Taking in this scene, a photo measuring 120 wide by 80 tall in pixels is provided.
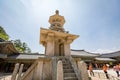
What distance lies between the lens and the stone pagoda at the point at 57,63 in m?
6.41

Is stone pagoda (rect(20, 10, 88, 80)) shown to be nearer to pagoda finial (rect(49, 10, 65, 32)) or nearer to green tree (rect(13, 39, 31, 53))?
pagoda finial (rect(49, 10, 65, 32))

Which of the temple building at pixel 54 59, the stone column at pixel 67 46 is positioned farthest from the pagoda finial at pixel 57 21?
the stone column at pixel 67 46

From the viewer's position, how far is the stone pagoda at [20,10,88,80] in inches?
252

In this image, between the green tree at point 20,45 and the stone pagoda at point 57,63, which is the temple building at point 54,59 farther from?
the green tree at point 20,45

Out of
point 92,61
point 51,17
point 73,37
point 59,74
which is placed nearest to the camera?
point 59,74

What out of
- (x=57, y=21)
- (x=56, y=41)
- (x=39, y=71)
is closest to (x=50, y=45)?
(x=56, y=41)

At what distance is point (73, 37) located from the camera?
11.4 metres

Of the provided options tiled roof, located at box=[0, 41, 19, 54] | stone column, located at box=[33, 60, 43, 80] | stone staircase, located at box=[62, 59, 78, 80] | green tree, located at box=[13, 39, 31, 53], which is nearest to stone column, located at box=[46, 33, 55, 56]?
stone staircase, located at box=[62, 59, 78, 80]

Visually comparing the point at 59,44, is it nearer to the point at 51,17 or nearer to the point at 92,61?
the point at 51,17

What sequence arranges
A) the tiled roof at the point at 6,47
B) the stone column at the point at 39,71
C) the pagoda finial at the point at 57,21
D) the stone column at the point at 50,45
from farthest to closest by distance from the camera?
the tiled roof at the point at 6,47 → the pagoda finial at the point at 57,21 → the stone column at the point at 50,45 → the stone column at the point at 39,71

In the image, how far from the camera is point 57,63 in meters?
5.84

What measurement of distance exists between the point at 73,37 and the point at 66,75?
5.51m

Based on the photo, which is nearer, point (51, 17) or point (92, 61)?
point (51, 17)

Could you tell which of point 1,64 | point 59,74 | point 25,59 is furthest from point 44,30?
point 1,64
